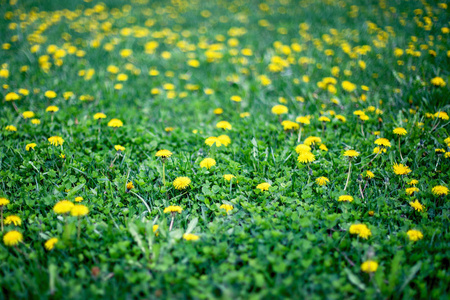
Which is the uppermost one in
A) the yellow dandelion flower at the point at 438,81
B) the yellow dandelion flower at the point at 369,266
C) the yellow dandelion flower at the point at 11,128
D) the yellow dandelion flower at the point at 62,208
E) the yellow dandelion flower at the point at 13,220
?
the yellow dandelion flower at the point at 438,81

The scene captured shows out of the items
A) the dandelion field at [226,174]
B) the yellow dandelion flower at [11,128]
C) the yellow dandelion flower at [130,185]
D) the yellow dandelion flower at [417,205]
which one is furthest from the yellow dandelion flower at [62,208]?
the yellow dandelion flower at [417,205]

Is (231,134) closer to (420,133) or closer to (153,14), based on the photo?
(420,133)

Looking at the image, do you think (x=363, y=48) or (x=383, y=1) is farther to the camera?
(x=383, y=1)

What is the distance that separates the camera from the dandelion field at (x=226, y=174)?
1510 millimetres

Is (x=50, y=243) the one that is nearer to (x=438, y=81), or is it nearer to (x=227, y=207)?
(x=227, y=207)

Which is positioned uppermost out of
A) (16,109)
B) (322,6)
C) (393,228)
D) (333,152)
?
(322,6)

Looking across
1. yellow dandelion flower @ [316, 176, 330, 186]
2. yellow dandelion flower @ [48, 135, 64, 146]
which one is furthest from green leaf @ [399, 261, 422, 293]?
yellow dandelion flower @ [48, 135, 64, 146]

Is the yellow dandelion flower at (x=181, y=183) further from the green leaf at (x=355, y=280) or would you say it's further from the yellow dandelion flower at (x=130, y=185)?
the green leaf at (x=355, y=280)

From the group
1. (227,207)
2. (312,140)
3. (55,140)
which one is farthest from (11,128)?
(312,140)

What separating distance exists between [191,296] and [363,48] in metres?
4.59

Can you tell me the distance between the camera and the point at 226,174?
2258mm

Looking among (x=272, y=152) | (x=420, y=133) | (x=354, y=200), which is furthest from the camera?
(x=420, y=133)

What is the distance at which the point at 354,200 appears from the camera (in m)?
1.97

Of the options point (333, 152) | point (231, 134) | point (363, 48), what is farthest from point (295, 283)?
point (363, 48)
